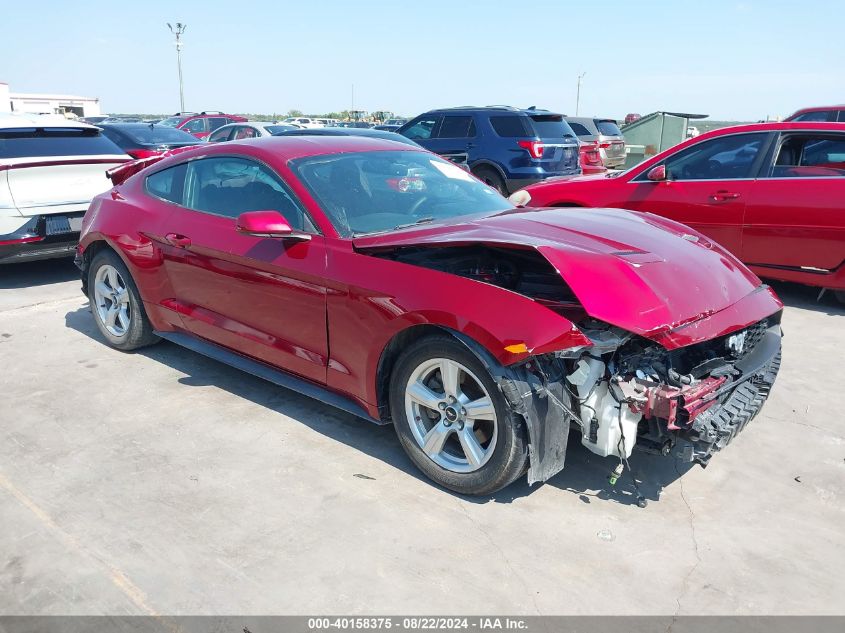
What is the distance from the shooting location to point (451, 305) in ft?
10.5

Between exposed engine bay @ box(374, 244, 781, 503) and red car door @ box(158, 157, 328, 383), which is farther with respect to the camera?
red car door @ box(158, 157, 328, 383)

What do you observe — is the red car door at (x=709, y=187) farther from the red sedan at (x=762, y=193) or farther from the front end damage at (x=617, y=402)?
A: the front end damage at (x=617, y=402)

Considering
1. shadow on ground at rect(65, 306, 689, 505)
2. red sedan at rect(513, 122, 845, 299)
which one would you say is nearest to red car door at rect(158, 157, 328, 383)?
shadow on ground at rect(65, 306, 689, 505)

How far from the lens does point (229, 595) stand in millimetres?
2742

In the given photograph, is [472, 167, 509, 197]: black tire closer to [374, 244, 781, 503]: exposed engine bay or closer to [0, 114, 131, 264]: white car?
[0, 114, 131, 264]: white car

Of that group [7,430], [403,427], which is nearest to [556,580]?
[403,427]

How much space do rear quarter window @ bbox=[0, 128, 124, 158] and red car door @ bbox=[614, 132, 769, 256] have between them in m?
5.71

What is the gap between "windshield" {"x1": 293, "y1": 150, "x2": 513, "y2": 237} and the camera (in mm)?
3965

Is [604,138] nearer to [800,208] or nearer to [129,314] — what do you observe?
[800,208]

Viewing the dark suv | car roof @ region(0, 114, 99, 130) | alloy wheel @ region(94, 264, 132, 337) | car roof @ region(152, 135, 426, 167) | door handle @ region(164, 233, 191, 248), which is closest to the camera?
car roof @ region(152, 135, 426, 167)

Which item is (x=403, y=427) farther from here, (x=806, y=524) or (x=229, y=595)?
(x=806, y=524)

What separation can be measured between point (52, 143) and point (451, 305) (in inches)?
240

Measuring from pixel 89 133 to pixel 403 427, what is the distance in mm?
6288

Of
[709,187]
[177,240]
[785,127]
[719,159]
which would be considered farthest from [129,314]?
[785,127]
